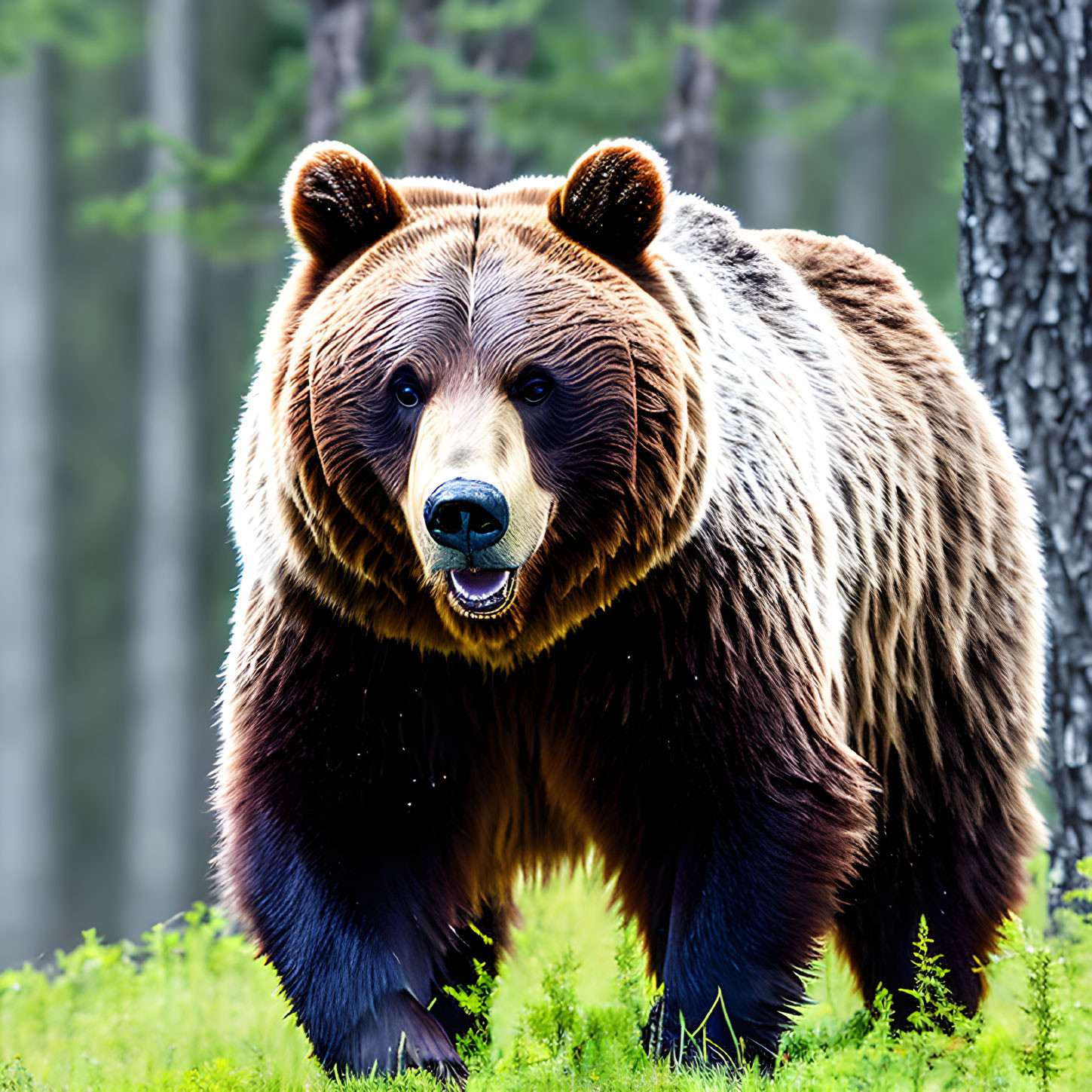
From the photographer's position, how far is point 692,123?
9.34 metres

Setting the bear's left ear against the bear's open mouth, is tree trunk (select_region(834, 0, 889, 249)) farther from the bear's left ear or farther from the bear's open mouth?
the bear's open mouth

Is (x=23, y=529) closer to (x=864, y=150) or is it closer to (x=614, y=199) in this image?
(x=864, y=150)

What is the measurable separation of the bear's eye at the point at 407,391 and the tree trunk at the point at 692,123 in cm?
613

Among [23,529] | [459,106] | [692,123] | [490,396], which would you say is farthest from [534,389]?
[23,529]

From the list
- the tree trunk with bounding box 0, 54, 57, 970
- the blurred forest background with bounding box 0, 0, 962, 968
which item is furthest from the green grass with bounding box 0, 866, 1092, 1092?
the tree trunk with bounding box 0, 54, 57, 970

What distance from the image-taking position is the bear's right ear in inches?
140

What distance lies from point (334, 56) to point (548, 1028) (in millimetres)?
7681

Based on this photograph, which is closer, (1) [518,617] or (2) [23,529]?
(1) [518,617]

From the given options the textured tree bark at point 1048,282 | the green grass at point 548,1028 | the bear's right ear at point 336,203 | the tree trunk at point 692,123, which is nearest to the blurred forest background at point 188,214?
the tree trunk at point 692,123

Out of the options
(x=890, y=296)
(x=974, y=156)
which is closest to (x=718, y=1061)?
(x=890, y=296)

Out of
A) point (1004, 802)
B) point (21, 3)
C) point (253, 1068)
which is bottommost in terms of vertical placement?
point (253, 1068)

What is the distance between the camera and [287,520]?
361 cm

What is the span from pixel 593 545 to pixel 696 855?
81 cm

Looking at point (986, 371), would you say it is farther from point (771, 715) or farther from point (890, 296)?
point (771, 715)
